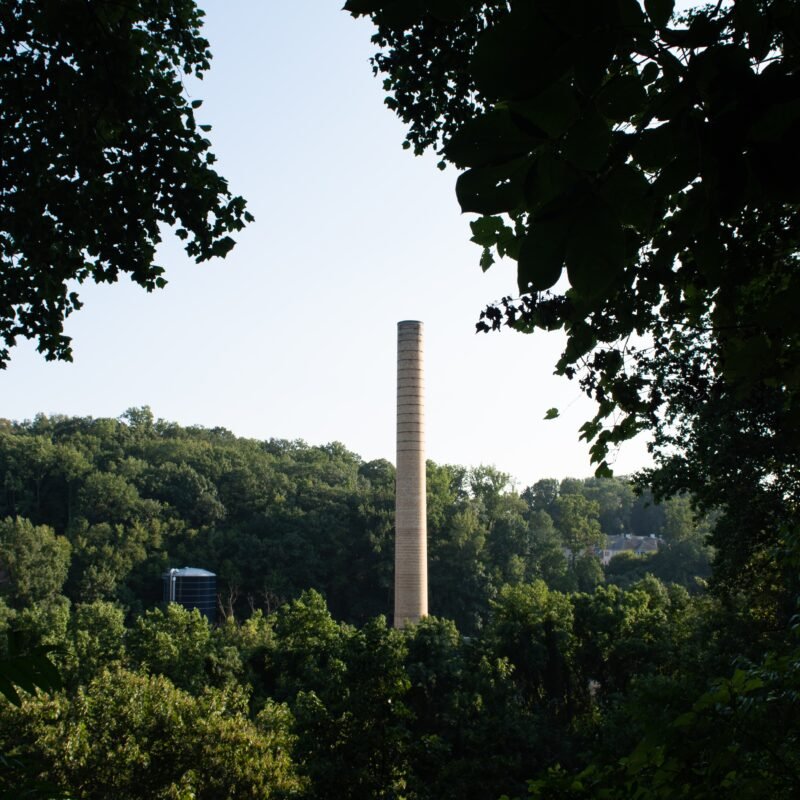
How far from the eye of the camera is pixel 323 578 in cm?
4906

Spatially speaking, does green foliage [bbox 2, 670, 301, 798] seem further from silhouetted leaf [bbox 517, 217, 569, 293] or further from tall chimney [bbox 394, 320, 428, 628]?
tall chimney [bbox 394, 320, 428, 628]

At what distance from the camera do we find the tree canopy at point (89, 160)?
17.5 ft

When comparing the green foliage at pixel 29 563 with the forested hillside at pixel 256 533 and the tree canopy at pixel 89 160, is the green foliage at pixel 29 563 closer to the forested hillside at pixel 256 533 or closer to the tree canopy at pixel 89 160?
the forested hillside at pixel 256 533

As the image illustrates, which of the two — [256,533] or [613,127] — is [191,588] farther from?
[613,127]

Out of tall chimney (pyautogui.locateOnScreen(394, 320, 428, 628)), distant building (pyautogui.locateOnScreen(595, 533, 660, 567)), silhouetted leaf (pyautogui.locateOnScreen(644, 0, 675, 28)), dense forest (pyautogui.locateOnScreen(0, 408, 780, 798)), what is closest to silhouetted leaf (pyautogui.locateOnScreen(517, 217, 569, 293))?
silhouetted leaf (pyautogui.locateOnScreen(644, 0, 675, 28))

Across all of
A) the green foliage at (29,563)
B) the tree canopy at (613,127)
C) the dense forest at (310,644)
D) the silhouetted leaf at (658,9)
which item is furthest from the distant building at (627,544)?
the silhouetted leaf at (658,9)

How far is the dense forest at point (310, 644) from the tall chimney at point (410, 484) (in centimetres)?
502

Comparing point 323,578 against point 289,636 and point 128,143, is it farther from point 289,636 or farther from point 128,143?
point 128,143

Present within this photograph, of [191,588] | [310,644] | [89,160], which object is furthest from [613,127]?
[191,588]

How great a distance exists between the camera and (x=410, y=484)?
33812 millimetres

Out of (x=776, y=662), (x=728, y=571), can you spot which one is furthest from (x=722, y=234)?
(x=728, y=571)

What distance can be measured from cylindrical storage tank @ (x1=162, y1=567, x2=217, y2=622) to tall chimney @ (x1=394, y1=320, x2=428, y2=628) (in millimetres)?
14553

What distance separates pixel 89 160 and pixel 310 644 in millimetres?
19950

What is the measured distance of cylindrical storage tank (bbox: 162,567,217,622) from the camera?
1718 inches
